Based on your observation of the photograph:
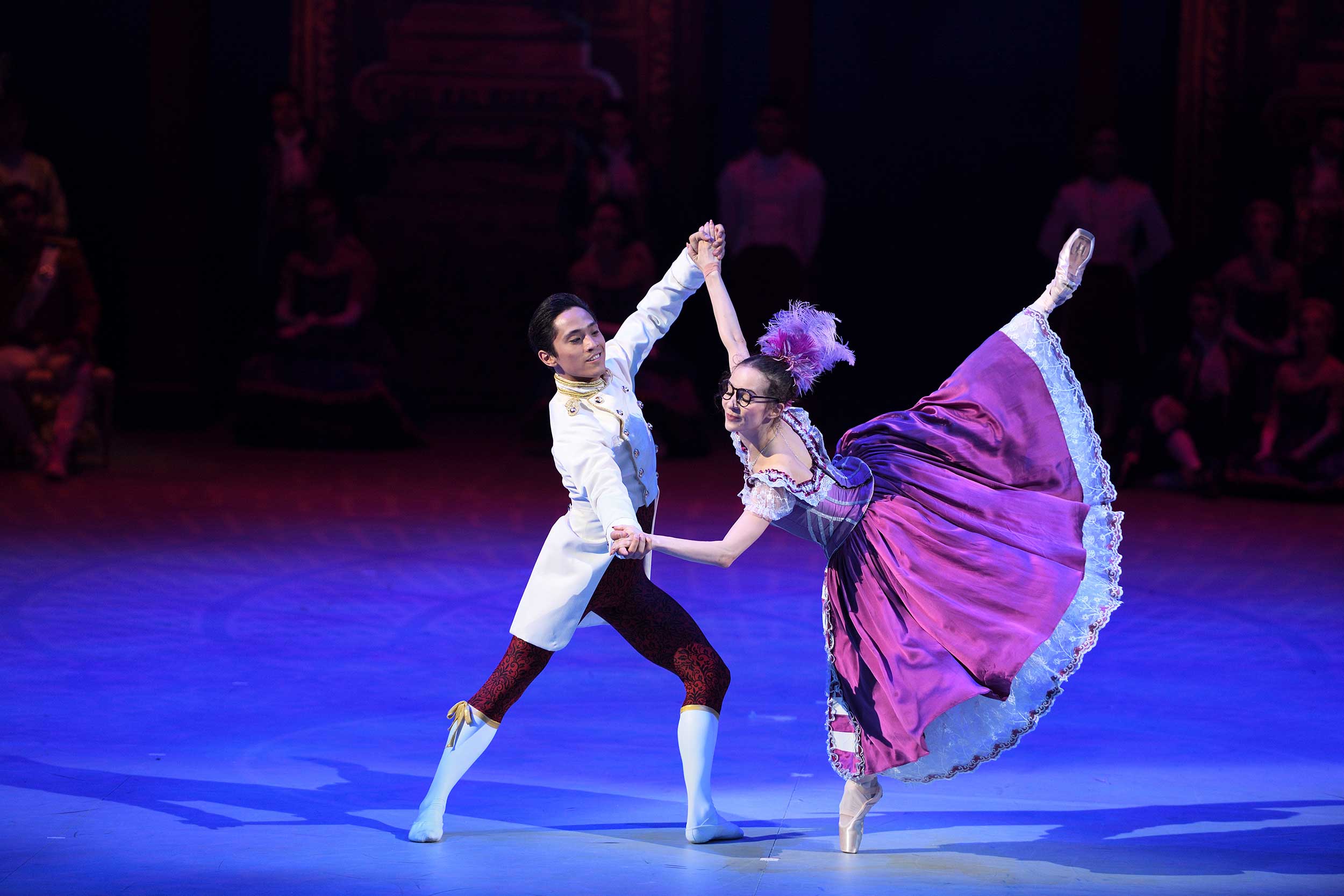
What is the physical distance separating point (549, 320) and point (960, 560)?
0.94 metres

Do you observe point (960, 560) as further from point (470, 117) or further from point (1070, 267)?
point (470, 117)

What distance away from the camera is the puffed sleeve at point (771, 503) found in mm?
3285

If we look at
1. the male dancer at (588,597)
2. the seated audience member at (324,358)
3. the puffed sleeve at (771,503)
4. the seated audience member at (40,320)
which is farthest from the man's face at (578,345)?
the seated audience member at (324,358)

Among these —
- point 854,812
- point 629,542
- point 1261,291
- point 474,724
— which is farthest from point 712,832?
point 1261,291

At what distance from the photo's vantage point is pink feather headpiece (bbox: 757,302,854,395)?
11.1 feet

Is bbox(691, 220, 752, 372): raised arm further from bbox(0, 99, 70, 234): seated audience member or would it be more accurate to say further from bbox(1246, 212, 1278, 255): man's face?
bbox(0, 99, 70, 234): seated audience member

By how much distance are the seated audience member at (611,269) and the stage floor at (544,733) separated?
2298 mm

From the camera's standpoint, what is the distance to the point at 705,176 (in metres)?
10.9

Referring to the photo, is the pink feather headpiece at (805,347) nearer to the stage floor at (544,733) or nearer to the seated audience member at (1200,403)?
the stage floor at (544,733)

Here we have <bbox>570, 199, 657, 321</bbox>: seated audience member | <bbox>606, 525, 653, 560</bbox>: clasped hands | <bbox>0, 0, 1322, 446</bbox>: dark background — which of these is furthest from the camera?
<bbox>0, 0, 1322, 446</bbox>: dark background

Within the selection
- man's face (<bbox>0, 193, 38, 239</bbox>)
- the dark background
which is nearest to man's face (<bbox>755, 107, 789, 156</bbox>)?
the dark background

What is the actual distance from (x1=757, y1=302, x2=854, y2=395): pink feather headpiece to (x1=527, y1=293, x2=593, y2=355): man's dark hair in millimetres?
383

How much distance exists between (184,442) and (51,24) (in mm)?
2943

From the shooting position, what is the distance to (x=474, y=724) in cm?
339
